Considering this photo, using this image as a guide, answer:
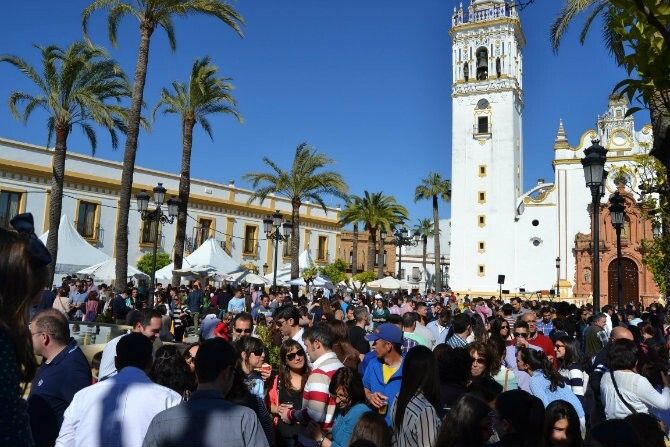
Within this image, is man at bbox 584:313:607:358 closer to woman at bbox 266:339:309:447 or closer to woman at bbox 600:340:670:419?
woman at bbox 600:340:670:419

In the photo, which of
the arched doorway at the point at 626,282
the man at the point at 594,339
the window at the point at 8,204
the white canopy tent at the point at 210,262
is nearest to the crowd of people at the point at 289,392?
the man at the point at 594,339

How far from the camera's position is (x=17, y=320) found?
1854 millimetres

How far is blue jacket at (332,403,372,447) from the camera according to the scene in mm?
3822

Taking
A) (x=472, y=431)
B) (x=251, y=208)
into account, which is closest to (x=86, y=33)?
(x=472, y=431)

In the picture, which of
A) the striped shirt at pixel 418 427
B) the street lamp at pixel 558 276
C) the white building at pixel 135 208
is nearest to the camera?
the striped shirt at pixel 418 427

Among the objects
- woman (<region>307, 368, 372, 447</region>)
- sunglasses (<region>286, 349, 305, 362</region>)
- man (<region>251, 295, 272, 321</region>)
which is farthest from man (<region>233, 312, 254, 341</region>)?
man (<region>251, 295, 272, 321</region>)

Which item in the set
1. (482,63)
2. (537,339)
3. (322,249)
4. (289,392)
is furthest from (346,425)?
(322,249)

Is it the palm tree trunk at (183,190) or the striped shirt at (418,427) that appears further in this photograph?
the palm tree trunk at (183,190)

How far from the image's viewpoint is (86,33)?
1891 centimetres

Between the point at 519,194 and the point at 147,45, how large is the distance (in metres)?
32.9

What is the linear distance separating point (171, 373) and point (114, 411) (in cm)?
86

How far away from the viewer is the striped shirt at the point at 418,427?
3.69 metres

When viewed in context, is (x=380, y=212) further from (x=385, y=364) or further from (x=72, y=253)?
(x=385, y=364)

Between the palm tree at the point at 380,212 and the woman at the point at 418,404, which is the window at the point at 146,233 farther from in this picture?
the woman at the point at 418,404
